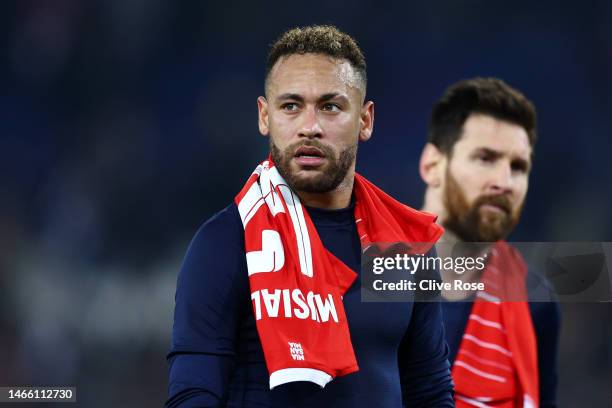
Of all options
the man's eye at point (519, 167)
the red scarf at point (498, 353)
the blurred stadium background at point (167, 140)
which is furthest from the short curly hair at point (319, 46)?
the blurred stadium background at point (167, 140)

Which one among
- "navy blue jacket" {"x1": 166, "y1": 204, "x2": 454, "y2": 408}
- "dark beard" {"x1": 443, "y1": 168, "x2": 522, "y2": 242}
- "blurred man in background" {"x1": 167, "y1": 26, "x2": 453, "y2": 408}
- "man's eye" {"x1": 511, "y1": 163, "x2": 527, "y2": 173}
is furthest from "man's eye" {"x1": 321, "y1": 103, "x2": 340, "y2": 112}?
"man's eye" {"x1": 511, "y1": 163, "x2": 527, "y2": 173}

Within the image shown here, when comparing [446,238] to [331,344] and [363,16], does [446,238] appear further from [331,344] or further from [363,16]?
[363,16]

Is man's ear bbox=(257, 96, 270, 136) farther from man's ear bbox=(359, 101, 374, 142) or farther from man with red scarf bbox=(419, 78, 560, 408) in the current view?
man with red scarf bbox=(419, 78, 560, 408)

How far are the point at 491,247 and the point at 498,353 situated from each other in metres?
0.49

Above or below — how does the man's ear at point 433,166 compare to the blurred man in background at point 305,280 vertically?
above

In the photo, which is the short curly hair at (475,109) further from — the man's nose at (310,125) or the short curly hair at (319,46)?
the man's nose at (310,125)

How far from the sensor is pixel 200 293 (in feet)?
5.85

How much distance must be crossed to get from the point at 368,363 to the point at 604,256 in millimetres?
2523

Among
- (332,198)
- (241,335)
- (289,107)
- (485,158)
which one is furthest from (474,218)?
(241,335)

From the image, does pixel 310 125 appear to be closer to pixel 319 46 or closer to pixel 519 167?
pixel 319 46

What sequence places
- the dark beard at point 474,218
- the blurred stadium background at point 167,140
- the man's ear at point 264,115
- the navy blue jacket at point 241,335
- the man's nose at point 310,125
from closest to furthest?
the navy blue jacket at point 241,335 → the man's nose at point 310,125 → the man's ear at point 264,115 → the dark beard at point 474,218 → the blurred stadium background at point 167,140

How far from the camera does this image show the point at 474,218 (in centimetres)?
352

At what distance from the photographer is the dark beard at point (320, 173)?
6.40 ft

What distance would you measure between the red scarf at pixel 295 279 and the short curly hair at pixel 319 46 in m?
0.26
